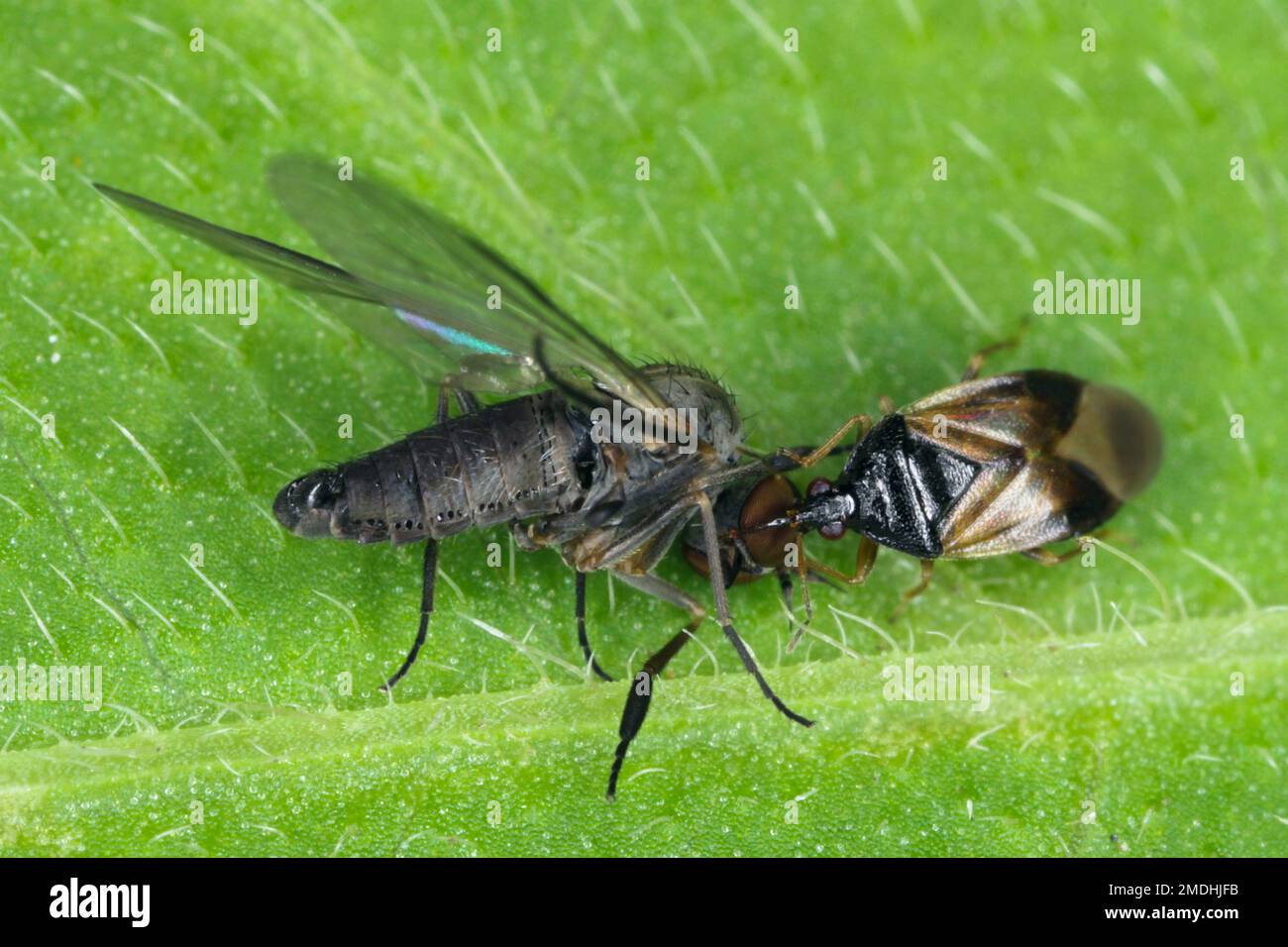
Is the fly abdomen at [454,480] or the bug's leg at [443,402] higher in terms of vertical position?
the bug's leg at [443,402]

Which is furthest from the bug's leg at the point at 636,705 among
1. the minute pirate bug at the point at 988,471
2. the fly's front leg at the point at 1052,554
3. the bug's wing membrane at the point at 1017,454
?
the fly's front leg at the point at 1052,554

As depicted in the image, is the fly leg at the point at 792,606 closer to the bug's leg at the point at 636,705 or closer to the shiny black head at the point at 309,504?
the bug's leg at the point at 636,705

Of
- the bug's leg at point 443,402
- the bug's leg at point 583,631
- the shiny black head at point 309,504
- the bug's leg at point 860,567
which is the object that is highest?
the bug's leg at point 443,402

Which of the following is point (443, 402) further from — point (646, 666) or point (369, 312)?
point (646, 666)

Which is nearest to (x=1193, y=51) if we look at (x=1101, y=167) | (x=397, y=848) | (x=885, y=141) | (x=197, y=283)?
(x=1101, y=167)

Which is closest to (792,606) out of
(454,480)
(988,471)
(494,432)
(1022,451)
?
(988,471)

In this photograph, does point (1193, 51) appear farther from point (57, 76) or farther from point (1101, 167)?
point (57, 76)
